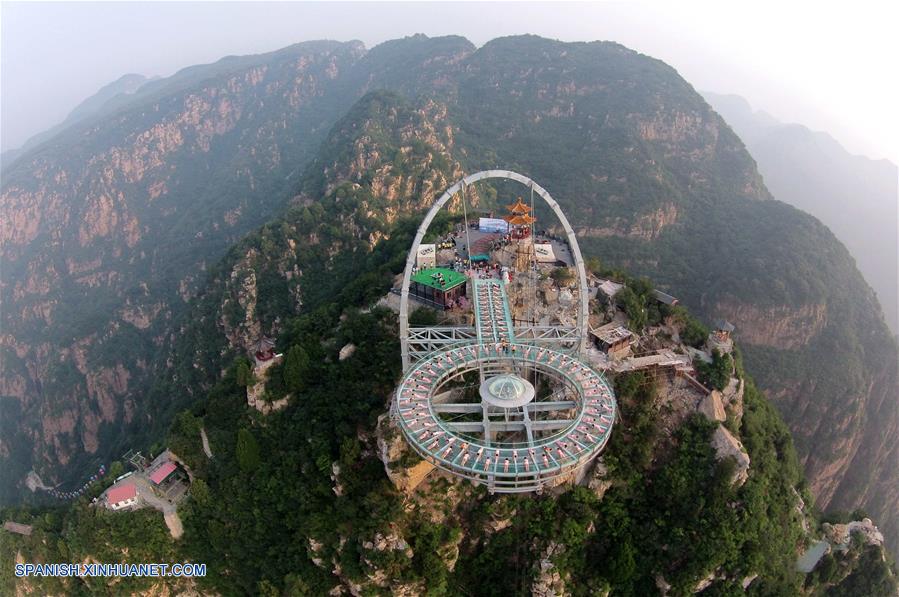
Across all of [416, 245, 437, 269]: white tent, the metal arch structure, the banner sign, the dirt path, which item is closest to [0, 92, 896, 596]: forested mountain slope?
the dirt path

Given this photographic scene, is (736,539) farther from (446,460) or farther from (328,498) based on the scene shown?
(328,498)

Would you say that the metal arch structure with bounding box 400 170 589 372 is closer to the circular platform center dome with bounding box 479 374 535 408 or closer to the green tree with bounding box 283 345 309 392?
the circular platform center dome with bounding box 479 374 535 408

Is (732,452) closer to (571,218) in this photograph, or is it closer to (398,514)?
(398,514)

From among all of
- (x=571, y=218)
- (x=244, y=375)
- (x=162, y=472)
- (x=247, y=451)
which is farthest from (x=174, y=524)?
(x=571, y=218)

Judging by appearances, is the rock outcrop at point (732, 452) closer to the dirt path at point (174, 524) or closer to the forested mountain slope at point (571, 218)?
the dirt path at point (174, 524)

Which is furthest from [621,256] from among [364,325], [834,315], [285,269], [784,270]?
[364,325]

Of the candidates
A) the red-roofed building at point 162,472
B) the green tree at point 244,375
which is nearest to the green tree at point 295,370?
the green tree at point 244,375
